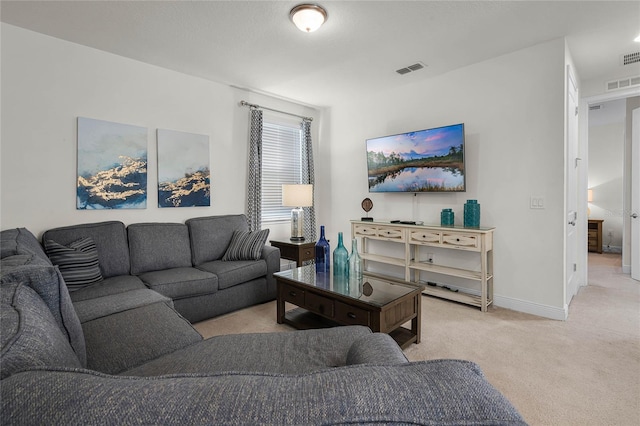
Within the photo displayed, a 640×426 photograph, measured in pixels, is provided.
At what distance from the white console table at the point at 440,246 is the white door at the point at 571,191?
30.4 inches

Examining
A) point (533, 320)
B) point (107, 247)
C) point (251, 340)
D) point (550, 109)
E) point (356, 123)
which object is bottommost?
point (533, 320)

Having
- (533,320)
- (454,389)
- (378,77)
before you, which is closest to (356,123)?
(378,77)

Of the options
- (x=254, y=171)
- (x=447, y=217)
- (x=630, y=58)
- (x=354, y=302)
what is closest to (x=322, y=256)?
(x=354, y=302)

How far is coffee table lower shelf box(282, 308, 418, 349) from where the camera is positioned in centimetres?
246

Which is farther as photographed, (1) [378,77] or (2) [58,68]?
(1) [378,77]

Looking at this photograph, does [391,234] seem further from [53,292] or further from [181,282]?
[53,292]

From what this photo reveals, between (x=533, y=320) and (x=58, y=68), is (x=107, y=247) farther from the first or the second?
(x=533, y=320)

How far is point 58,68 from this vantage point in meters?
2.93

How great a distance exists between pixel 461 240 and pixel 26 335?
3.42 metres

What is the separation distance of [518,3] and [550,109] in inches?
44.0

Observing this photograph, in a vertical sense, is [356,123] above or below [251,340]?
above

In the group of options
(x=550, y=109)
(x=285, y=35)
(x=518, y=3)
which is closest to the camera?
(x=518, y=3)

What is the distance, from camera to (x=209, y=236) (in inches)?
143

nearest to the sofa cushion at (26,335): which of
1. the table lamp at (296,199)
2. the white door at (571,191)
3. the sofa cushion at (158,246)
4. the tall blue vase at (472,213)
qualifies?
the sofa cushion at (158,246)
